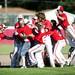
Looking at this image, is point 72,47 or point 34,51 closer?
point 34,51

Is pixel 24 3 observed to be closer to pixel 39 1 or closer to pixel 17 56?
pixel 39 1

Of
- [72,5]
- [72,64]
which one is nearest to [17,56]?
[72,64]

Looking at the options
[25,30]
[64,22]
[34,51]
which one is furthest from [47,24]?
[34,51]

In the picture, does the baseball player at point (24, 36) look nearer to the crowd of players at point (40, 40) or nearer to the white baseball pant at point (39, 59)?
the crowd of players at point (40, 40)

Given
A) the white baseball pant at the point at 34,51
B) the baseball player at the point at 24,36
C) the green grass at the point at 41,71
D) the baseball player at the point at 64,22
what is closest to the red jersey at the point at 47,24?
the baseball player at the point at 64,22

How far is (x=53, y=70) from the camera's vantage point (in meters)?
15.9


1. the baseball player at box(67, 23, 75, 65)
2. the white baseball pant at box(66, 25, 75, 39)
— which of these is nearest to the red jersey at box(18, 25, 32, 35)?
the white baseball pant at box(66, 25, 75, 39)

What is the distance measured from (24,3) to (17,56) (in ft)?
207

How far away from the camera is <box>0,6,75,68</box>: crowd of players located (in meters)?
17.4

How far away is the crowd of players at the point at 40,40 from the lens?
17391 mm

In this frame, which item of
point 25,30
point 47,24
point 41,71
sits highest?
point 47,24

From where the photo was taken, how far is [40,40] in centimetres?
1745

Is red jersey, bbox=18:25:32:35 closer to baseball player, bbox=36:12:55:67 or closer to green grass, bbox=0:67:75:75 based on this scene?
baseball player, bbox=36:12:55:67

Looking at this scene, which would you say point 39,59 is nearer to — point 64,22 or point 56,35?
point 56,35
